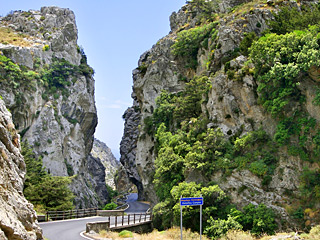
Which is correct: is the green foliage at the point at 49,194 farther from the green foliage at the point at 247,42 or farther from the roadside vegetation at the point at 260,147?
the green foliage at the point at 247,42

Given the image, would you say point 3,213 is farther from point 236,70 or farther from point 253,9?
point 253,9

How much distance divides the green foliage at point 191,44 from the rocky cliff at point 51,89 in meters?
27.5

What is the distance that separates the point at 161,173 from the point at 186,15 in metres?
39.7

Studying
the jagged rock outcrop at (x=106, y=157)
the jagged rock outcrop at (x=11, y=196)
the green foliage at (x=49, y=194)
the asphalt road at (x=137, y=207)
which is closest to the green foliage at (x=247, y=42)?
the jagged rock outcrop at (x=11, y=196)

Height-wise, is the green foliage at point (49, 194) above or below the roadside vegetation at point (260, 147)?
below

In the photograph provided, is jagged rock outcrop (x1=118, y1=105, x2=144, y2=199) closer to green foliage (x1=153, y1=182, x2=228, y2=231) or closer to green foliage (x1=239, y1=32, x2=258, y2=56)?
green foliage (x1=239, y1=32, x2=258, y2=56)

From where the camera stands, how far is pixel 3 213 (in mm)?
8289

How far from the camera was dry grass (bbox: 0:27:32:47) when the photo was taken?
192 ft

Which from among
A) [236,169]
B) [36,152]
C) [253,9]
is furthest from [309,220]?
[36,152]

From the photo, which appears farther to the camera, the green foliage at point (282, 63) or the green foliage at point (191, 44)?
the green foliage at point (191, 44)

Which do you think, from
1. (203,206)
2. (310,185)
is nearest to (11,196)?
(203,206)

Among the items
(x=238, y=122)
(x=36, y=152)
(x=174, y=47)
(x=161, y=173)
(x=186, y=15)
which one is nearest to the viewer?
(x=238, y=122)

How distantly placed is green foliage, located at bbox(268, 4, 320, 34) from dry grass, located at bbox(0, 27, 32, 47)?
4764cm

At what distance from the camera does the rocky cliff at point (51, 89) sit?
52.4m
